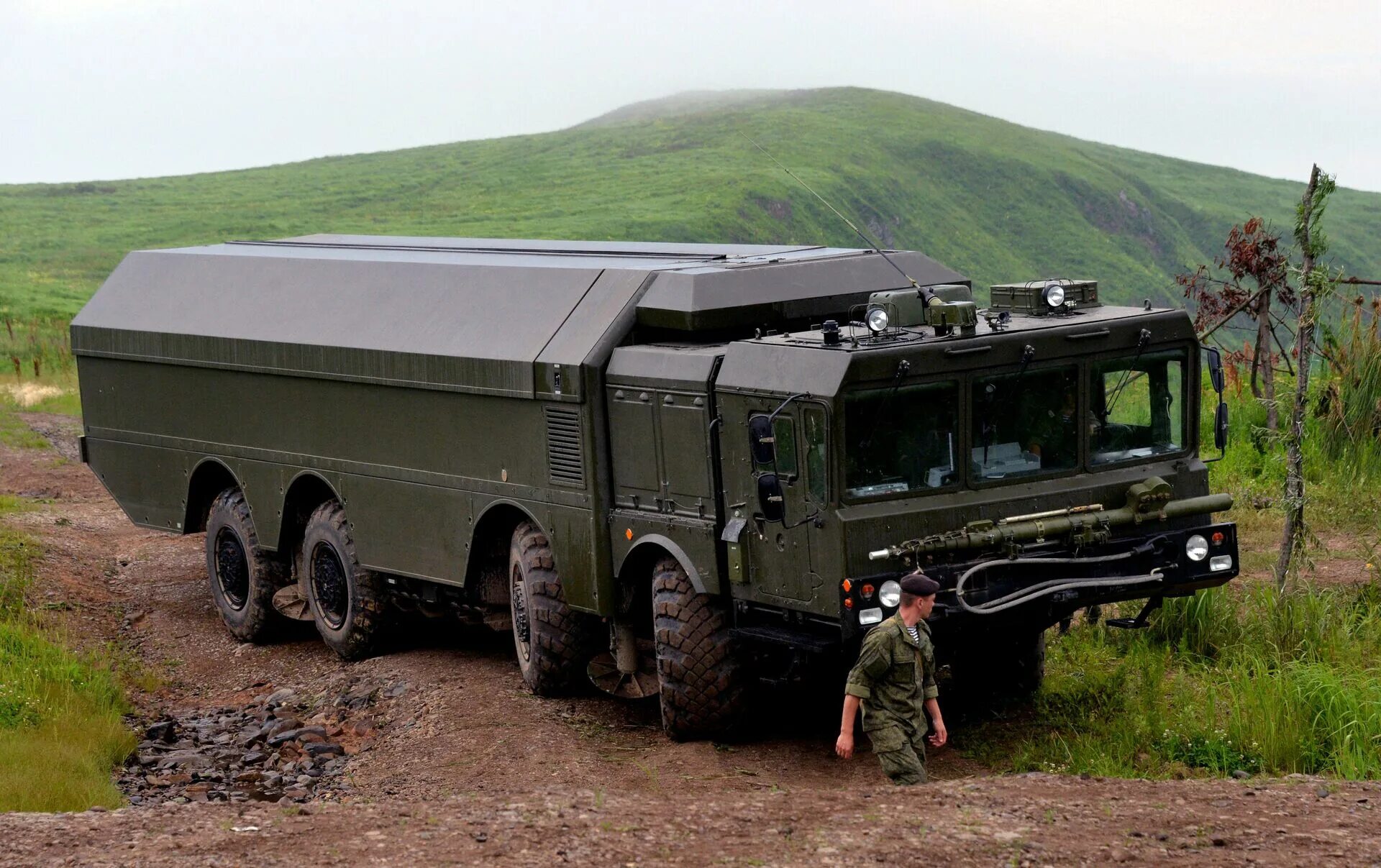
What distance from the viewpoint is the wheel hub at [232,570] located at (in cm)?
1723

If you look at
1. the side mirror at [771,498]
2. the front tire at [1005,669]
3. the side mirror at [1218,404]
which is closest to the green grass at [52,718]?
the side mirror at [771,498]

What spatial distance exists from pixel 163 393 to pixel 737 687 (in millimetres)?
8128

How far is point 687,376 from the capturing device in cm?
1170

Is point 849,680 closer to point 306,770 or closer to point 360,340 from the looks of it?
point 306,770

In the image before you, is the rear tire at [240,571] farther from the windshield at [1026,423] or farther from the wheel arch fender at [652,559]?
the windshield at [1026,423]

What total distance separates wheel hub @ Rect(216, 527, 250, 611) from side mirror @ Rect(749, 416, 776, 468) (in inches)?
313

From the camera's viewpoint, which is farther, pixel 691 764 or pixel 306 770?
pixel 306 770

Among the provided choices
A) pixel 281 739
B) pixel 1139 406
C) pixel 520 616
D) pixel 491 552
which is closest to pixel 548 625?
pixel 520 616

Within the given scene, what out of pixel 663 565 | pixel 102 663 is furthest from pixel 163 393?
pixel 663 565

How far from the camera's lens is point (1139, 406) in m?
11.7

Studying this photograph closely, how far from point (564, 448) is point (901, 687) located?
3.98 meters

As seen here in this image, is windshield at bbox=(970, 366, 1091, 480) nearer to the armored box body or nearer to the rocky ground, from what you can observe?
the armored box body

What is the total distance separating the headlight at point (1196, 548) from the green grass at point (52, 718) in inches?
278

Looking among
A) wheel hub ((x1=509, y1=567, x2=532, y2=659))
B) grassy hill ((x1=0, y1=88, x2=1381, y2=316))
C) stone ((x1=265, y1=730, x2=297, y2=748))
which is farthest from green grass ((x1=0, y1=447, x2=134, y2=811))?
grassy hill ((x1=0, y1=88, x2=1381, y2=316))
